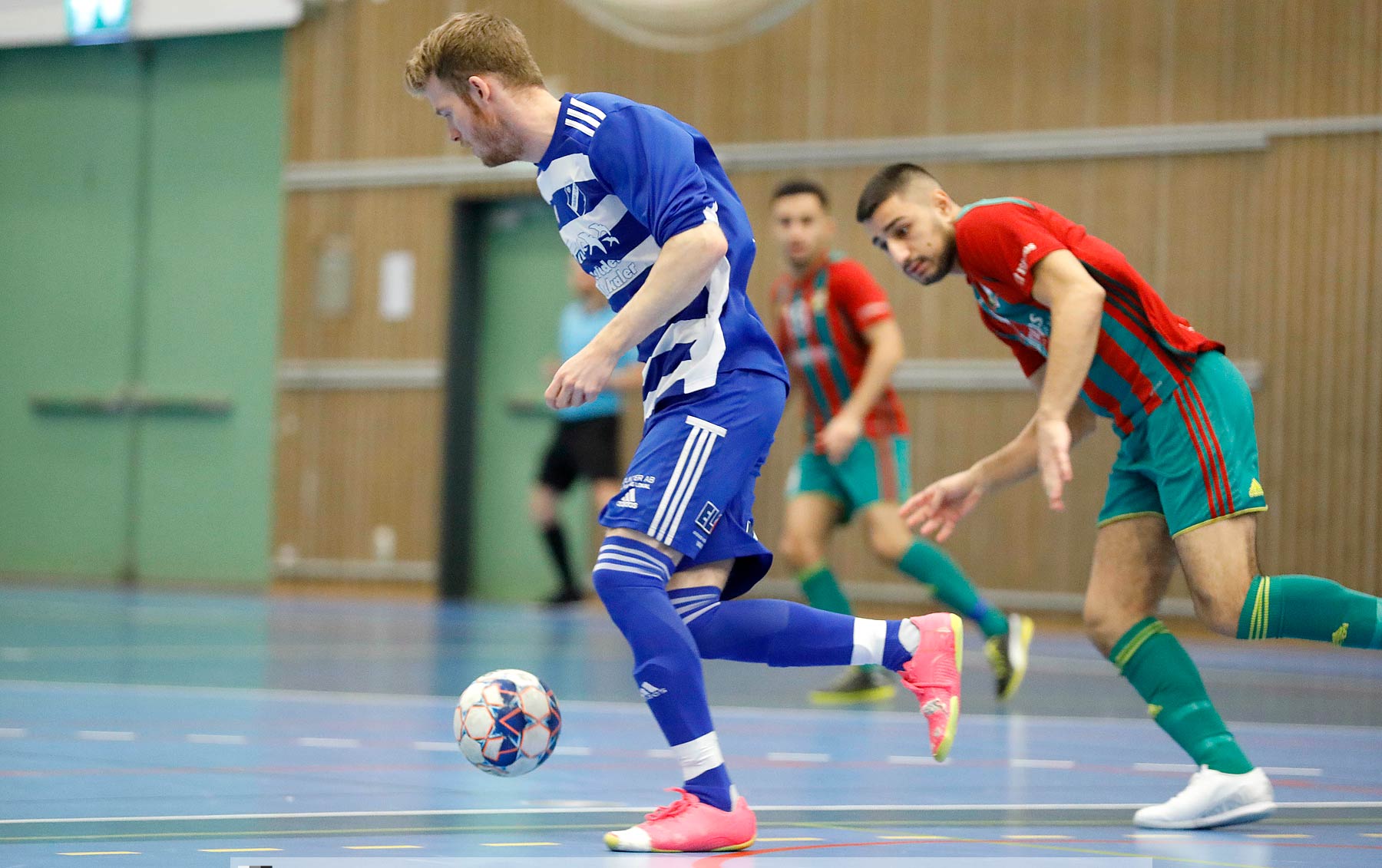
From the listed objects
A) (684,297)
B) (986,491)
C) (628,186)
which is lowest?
(986,491)

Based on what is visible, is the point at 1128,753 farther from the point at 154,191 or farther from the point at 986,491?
the point at 154,191

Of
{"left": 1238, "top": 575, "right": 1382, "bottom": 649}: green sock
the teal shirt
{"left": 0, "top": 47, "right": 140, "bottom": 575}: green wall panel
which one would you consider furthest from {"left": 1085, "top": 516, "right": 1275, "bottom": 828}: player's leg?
{"left": 0, "top": 47, "right": 140, "bottom": 575}: green wall panel

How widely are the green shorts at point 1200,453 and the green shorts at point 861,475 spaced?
2861mm

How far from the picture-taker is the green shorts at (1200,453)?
370 centimetres

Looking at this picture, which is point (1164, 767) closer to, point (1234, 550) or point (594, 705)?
point (1234, 550)

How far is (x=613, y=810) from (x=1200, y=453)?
1632mm

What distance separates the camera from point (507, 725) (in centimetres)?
350

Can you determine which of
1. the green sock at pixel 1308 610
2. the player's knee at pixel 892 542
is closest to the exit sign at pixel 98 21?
the player's knee at pixel 892 542

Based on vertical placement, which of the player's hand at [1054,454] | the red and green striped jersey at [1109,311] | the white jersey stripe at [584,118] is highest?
the white jersey stripe at [584,118]

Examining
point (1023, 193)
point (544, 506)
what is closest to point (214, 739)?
point (544, 506)

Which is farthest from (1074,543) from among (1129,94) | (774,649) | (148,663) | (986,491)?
(774,649)

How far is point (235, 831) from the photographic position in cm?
327

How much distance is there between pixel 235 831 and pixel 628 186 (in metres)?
1.57

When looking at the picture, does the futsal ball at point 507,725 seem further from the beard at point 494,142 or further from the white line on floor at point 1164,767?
the white line on floor at point 1164,767
